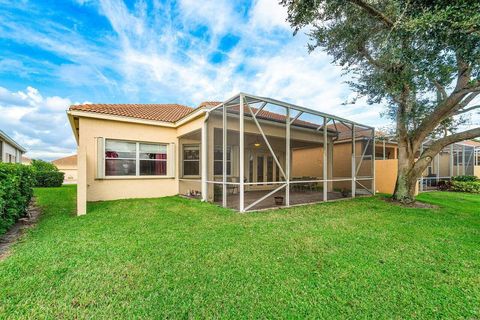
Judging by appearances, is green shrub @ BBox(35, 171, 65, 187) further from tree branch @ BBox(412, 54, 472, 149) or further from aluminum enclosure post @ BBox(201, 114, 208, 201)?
tree branch @ BBox(412, 54, 472, 149)

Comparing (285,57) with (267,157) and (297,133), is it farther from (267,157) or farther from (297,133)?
(267,157)

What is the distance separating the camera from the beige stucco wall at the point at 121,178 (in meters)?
8.68

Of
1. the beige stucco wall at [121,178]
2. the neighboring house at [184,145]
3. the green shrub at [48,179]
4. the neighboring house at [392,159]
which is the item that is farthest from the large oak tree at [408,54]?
the green shrub at [48,179]

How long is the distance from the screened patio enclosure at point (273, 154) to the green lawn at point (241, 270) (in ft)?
8.84

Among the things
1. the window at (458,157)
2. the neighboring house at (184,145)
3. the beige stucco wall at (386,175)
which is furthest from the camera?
the window at (458,157)

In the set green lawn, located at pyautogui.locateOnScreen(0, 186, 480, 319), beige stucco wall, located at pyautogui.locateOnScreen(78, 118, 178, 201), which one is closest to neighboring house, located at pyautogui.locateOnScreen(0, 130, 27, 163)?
beige stucco wall, located at pyautogui.locateOnScreen(78, 118, 178, 201)

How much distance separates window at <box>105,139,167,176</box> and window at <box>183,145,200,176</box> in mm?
951

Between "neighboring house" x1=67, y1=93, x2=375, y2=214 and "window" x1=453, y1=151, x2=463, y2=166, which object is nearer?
"neighboring house" x1=67, y1=93, x2=375, y2=214

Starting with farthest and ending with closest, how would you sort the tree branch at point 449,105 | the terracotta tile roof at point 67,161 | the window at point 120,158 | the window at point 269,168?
the terracotta tile roof at point 67,161
the window at point 269,168
the window at point 120,158
the tree branch at point 449,105

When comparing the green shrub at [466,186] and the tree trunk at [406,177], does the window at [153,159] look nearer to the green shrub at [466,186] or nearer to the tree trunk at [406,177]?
the tree trunk at [406,177]

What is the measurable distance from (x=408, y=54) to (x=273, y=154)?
453cm

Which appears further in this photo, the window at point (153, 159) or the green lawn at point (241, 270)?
the window at point (153, 159)

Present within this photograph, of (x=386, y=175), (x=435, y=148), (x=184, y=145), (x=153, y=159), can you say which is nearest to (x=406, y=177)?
(x=435, y=148)

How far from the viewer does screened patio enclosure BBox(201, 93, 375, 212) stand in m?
7.77
